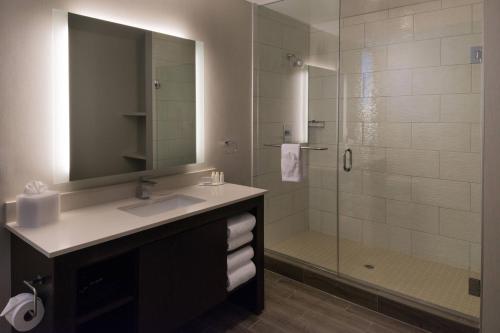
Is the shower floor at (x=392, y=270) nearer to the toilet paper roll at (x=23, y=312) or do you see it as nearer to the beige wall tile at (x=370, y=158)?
the beige wall tile at (x=370, y=158)

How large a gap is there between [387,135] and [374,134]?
0.36 ft

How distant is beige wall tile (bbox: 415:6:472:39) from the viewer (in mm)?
2779

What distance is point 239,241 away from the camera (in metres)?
2.25

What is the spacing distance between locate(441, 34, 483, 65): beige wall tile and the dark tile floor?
6.47 ft

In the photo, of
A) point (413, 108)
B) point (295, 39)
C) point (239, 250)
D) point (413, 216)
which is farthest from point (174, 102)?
point (413, 216)

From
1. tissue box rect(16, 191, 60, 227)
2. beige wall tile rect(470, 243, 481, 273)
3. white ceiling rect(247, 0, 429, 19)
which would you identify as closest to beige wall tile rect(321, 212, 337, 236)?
beige wall tile rect(470, 243, 481, 273)

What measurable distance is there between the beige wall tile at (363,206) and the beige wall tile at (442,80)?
3.29 feet

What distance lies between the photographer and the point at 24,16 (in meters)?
1.73

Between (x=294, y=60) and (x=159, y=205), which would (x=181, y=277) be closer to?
(x=159, y=205)

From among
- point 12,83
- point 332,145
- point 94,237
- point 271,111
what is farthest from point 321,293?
point 12,83

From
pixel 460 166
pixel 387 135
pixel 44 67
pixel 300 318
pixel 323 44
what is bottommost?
pixel 300 318

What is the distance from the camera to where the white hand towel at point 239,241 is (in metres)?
2.18

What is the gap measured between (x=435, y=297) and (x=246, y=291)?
127cm

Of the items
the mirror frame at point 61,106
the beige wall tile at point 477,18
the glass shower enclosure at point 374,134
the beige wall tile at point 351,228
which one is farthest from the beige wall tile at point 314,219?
the mirror frame at point 61,106
